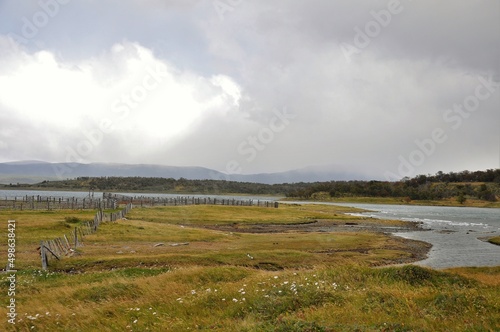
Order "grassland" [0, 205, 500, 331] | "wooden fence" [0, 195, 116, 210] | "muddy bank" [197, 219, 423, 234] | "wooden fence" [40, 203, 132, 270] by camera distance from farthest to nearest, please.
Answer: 1. "wooden fence" [0, 195, 116, 210]
2. "muddy bank" [197, 219, 423, 234]
3. "wooden fence" [40, 203, 132, 270]
4. "grassland" [0, 205, 500, 331]

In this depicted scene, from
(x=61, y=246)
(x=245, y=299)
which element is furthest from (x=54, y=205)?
(x=245, y=299)

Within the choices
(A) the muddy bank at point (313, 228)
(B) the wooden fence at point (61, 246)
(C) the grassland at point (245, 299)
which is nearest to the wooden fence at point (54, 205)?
(A) the muddy bank at point (313, 228)

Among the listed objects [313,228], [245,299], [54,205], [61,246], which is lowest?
[313,228]

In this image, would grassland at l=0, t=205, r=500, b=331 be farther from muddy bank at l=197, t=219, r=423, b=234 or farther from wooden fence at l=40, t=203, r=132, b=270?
muddy bank at l=197, t=219, r=423, b=234

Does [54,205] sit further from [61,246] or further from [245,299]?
[245,299]

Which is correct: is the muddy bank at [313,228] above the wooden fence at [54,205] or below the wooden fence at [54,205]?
below

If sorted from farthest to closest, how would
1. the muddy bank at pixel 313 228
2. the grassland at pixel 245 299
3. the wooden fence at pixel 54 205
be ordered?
1. the wooden fence at pixel 54 205
2. the muddy bank at pixel 313 228
3. the grassland at pixel 245 299

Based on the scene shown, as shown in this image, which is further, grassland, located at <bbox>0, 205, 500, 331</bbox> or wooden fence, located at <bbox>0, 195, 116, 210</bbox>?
wooden fence, located at <bbox>0, 195, 116, 210</bbox>

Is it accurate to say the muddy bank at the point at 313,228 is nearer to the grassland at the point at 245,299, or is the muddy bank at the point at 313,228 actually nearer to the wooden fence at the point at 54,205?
the wooden fence at the point at 54,205

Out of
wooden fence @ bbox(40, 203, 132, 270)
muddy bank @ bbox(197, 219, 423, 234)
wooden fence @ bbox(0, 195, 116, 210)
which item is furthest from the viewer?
wooden fence @ bbox(0, 195, 116, 210)

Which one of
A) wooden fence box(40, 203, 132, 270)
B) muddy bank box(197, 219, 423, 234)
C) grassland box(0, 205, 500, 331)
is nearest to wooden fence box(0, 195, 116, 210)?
muddy bank box(197, 219, 423, 234)

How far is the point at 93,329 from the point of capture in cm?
1341

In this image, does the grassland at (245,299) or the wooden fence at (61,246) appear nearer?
the grassland at (245,299)

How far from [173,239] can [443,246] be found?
125ft
